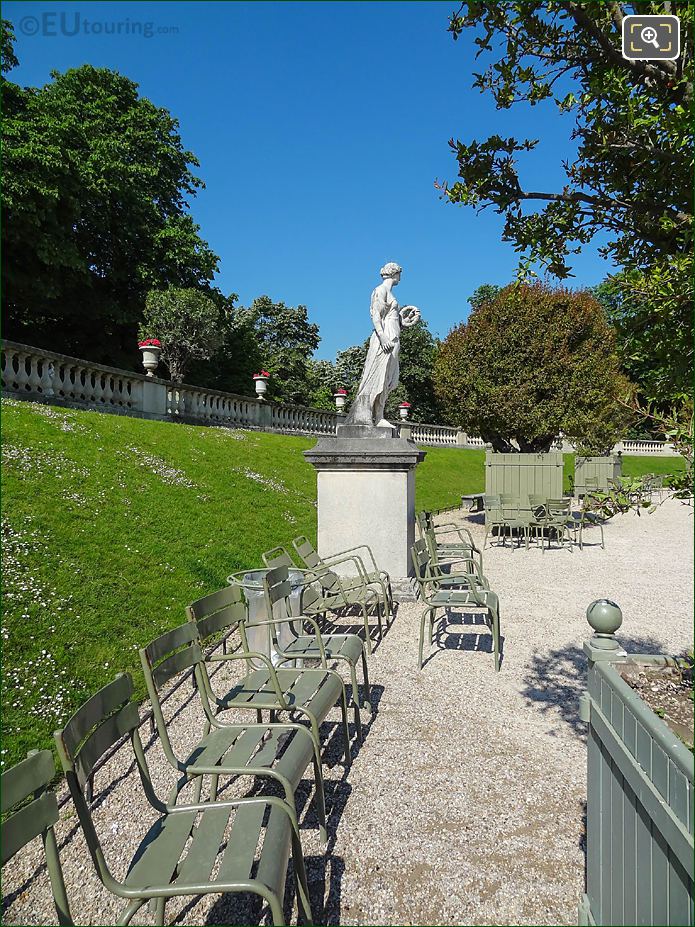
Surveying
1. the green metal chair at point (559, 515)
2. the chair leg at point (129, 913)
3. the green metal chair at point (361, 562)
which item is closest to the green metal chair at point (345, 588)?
the green metal chair at point (361, 562)

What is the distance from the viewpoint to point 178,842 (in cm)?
204

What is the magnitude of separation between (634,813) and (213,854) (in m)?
1.48

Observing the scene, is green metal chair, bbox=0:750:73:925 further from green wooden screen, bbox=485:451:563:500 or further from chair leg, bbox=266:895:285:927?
green wooden screen, bbox=485:451:563:500

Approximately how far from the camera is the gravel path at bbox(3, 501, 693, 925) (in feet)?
7.73

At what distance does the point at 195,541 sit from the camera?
728cm

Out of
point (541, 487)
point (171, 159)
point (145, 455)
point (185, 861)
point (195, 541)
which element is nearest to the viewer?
point (185, 861)

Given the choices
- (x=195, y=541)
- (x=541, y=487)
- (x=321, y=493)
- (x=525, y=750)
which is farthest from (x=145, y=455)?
(x=541, y=487)

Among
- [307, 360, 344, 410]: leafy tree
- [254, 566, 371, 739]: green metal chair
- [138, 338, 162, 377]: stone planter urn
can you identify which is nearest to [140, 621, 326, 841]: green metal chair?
[254, 566, 371, 739]: green metal chair

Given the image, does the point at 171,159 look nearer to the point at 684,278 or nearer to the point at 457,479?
the point at 457,479

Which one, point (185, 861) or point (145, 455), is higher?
point (145, 455)

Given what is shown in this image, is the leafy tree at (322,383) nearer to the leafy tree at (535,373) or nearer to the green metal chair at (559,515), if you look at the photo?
the leafy tree at (535,373)

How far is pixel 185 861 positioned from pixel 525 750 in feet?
8.11

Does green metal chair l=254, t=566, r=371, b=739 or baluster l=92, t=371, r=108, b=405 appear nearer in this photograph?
green metal chair l=254, t=566, r=371, b=739

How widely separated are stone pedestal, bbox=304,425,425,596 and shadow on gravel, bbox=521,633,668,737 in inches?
89.8
